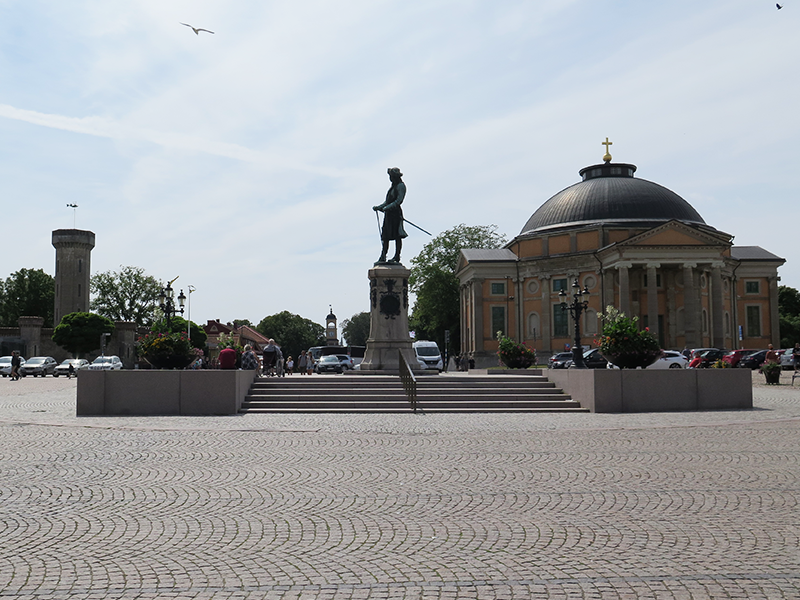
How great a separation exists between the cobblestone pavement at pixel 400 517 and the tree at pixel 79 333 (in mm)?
79055

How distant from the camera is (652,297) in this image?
224 ft

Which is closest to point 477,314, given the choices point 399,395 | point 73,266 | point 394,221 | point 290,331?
point 394,221

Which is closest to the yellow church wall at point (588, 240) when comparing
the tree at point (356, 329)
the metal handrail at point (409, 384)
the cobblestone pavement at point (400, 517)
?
the metal handrail at point (409, 384)

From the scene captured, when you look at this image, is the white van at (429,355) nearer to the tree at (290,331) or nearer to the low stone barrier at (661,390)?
the low stone barrier at (661,390)

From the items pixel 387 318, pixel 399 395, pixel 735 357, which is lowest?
pixel 399 395

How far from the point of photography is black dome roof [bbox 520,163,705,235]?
74250 mm

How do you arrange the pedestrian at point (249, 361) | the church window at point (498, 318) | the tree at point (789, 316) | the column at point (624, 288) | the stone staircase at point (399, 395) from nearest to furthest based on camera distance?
the stone staircase at point (399, 395) < the pedestrian at point (249, 361) < the column at point (624, 288) < the church window at point (498, 318) < the tree at point (789, 316)

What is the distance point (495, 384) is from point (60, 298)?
95943 millimetres

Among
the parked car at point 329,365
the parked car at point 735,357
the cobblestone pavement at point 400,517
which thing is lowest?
the cobblestone pavement at point 400,517

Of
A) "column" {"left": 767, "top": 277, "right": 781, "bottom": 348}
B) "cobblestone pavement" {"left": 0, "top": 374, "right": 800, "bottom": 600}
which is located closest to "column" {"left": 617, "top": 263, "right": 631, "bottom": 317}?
"column" {"left": 767, "top": 277, "right": 781, "bottom": 348}

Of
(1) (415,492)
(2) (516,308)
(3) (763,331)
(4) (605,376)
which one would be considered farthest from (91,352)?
(1) (415,492)

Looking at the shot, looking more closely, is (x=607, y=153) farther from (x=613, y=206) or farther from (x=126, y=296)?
(x=126, y=296)

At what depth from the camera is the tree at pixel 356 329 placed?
170 meters

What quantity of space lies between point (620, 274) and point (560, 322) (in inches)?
353
